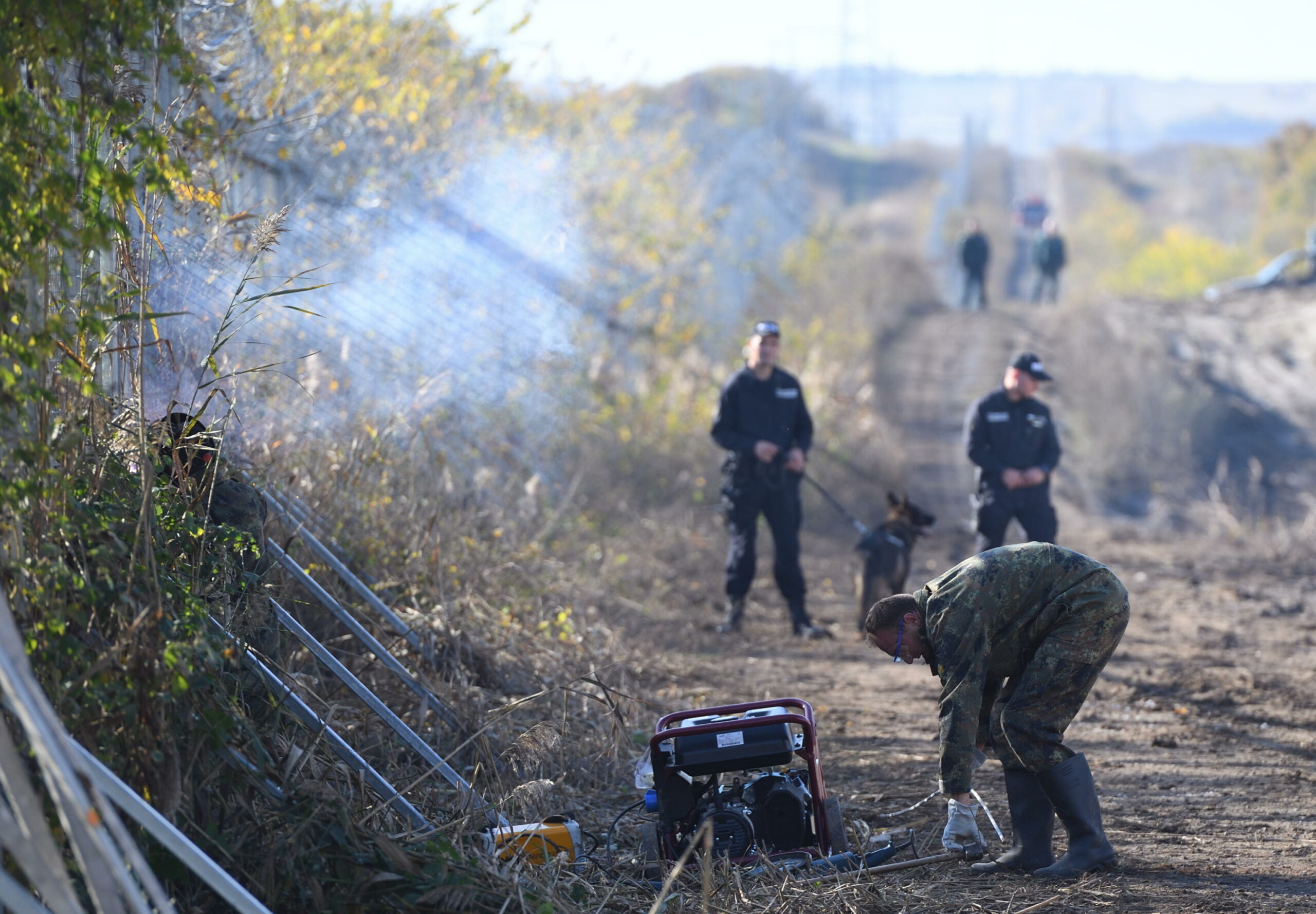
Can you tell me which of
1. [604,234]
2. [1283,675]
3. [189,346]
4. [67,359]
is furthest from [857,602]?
[604,234]

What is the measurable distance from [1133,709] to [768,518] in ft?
8.88

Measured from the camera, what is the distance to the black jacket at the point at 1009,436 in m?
8.27

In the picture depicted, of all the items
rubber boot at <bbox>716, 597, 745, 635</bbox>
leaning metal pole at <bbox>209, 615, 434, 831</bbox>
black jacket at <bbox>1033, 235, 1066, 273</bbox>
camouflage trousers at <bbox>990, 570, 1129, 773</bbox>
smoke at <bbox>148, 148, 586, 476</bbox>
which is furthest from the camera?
black jacket at <bbox>1033, 235, 1066, 273</bbox>

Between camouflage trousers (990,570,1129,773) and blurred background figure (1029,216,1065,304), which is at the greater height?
blurred background figure (1029,216,1065,304)

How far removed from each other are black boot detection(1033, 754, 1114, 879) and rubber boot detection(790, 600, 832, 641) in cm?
420

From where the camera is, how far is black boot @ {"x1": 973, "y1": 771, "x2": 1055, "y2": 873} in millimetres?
4465

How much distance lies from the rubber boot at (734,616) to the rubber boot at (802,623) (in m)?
0.36

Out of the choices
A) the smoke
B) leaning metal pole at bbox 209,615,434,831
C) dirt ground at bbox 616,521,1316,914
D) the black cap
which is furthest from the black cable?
the black cap

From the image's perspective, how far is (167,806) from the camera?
344cm

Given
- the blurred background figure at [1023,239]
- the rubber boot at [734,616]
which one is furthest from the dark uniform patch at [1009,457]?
the blurred background figure at [1023,239]

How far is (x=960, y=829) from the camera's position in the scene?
14.6ft

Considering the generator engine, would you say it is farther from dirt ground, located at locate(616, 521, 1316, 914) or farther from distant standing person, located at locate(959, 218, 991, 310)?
distant standing person, located at locate(959, 218, 991, 310)

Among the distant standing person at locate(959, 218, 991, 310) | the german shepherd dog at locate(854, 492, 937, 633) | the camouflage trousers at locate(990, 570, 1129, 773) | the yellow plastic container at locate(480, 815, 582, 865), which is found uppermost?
the distant standing person at locate(959, 218, 991, 310)

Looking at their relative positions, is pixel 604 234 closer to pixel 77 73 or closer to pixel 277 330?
pixel 277 330
